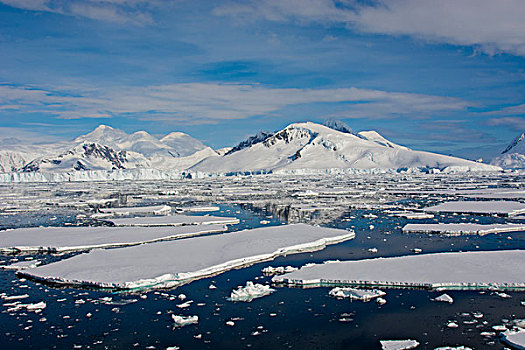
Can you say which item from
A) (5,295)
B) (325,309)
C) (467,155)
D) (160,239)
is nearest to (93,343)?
(5,295)

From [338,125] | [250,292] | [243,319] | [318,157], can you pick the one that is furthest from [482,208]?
[338,125]

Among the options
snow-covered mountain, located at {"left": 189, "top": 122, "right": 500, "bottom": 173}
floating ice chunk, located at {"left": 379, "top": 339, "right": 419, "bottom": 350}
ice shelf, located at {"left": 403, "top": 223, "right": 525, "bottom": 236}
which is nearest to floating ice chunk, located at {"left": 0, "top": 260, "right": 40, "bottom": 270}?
floating ice chunk, located at {"left": 379, "top": 339, "right": 419, "bottom": 350}

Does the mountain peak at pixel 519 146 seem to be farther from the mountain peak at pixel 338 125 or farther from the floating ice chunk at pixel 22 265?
the floating ice chunk at pixel 22 265

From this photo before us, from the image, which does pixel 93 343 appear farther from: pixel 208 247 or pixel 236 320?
pixel 208 247

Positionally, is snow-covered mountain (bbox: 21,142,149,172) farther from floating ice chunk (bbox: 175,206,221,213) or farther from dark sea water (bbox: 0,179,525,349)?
dark sea water (bbox: 0,179,525,349)

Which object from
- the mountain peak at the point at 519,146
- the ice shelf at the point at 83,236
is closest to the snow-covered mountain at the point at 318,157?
the mountain peak at the point at 519,146

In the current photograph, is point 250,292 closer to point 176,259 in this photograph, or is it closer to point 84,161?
point 176,259
